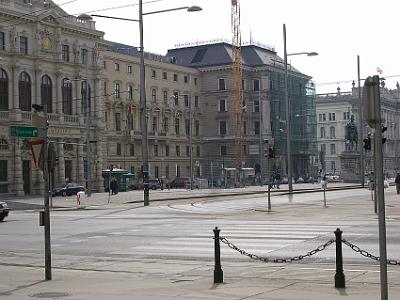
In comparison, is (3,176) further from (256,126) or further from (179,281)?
(256,126)

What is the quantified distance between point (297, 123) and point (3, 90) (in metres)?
69.1

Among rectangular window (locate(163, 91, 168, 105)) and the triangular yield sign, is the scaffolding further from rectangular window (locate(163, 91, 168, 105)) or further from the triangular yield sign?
the triangular yield sign

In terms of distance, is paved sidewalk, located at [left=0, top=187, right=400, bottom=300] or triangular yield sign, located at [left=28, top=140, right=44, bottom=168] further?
triangular yield sign, located at [left=28, top=140, right=44, bottom=168]

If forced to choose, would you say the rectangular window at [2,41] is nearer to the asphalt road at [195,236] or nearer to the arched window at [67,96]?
the arched window at [67,96]

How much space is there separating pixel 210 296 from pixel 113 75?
8995cm

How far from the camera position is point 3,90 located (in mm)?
69500

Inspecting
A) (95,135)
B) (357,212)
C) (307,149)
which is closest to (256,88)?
(307,149)

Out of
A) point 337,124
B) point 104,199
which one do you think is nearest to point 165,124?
point 104,199

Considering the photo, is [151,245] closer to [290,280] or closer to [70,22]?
[290,280]

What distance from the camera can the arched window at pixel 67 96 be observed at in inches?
3012

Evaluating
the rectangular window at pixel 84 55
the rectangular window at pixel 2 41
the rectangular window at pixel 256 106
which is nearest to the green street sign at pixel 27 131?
the rectangular window at pixel 2 41

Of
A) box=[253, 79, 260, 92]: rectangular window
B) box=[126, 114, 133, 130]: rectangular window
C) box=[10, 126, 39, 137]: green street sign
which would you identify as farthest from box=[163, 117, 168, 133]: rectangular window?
box=[10, 126, 39, 137]: green street sign

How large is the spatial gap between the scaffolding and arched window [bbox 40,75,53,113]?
51.6m

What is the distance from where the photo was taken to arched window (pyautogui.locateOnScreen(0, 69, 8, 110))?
69319 mm
